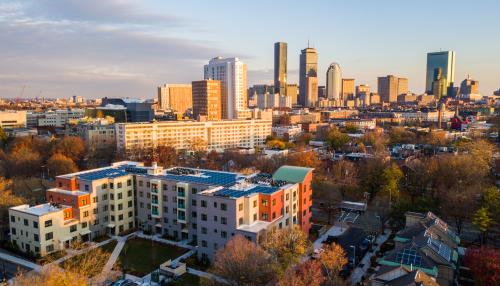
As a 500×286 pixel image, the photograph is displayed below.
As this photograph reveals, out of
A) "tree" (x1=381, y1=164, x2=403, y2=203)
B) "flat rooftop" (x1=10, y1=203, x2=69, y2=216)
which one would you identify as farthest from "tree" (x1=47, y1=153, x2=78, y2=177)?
"tree" (x1=381, y1=164, x2=403, y2=203)

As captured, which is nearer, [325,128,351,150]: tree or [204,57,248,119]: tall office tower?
[325,128,351,150]: tree

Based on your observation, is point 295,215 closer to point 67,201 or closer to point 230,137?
point 67,201

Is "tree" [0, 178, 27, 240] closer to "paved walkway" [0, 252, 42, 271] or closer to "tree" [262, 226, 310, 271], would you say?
"paved walkway" [0, 252, 42, 271]

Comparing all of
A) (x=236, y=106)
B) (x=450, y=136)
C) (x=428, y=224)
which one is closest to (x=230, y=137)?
(x=236, y=106)

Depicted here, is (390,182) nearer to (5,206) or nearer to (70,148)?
(5,206)

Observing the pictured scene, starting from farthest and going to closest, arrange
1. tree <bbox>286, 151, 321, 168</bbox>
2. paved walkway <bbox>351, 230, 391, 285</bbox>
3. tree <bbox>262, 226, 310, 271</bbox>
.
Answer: tree <bbox>286, 151, 321, 168</bbox>, paved walkway <bbox>351, 230, 391, 285</bbox>, tree <bbox>262, 226, 310, 271</bbox>

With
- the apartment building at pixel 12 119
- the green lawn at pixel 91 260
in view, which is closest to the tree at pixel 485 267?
the green lawn at pixel 91 260
